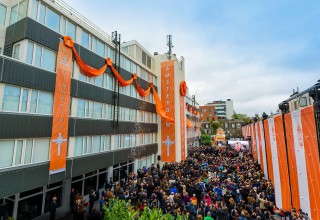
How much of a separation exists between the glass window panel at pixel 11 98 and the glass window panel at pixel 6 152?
1.73 metres

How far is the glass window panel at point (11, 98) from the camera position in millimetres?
10359

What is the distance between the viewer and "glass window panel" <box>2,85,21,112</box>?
10359mm

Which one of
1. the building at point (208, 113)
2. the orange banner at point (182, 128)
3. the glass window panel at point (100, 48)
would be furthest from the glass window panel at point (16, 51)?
the building at point (208, 113)

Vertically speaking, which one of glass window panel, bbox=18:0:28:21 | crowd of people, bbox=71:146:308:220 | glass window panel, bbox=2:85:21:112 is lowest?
crowd of people, bbox=71:146:308:220

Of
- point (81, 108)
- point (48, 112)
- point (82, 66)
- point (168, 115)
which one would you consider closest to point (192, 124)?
point (168, 115)

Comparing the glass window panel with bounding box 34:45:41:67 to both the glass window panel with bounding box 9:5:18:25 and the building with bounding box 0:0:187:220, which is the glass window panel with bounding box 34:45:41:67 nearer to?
the building with bounding box 0:0:187:220

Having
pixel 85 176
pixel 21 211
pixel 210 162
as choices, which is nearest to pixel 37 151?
pixel 21 211

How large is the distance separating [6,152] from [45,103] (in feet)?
11.4

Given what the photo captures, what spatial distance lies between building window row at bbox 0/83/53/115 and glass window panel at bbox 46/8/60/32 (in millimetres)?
4532

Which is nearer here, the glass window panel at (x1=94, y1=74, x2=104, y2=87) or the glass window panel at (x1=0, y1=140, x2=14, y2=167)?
the glass window panel at (x1=0, y1=140, x2=14, y2=167)

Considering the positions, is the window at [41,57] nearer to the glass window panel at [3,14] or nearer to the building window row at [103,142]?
the glass window panel at [3,14]

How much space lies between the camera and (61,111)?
43.6ft

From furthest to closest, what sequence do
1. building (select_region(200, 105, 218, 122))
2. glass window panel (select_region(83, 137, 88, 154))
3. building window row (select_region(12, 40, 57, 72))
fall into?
building (select_region(200, 105, 218, 122)) < glass window panel (select_region(83, 137, 88, 154)) < building window row (select_region(12, 40, 57, 72))

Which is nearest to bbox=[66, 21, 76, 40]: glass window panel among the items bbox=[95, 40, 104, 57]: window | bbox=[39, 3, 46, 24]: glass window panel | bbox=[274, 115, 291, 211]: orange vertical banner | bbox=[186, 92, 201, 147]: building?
bbox=[39, 3, 46, 24]: glass window panel
